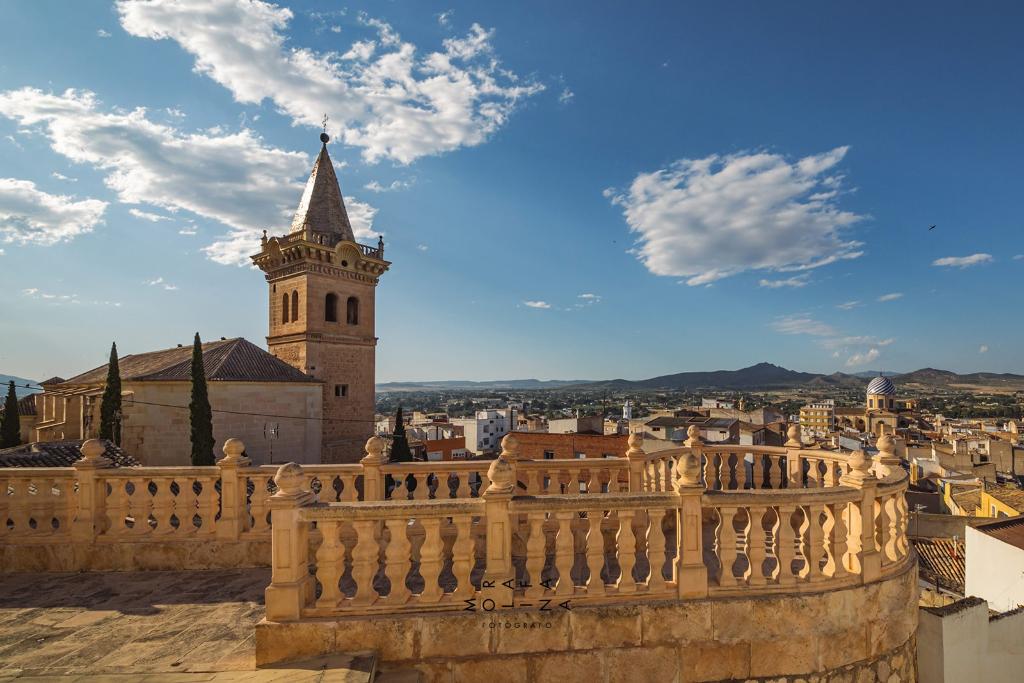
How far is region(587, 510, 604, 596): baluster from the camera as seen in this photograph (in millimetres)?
4711

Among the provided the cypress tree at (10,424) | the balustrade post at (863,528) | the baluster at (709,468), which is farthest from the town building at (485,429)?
the balustrade post at (863,528)

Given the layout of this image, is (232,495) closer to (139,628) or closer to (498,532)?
(139,628)

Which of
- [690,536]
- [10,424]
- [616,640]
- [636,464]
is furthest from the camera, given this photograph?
[10,424]

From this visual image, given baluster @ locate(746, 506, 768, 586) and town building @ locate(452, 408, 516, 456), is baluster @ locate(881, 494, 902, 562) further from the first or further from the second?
town building @ locate(452, 408, 516, 456)

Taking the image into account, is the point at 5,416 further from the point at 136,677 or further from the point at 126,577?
the point at 136,677

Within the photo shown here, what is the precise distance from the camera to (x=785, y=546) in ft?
16.0

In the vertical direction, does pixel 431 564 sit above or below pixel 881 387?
above

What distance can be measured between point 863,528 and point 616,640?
2694mm

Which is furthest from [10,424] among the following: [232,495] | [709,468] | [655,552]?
[655,552]

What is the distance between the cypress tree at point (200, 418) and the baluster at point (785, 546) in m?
25.9

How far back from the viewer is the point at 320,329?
34.2 m

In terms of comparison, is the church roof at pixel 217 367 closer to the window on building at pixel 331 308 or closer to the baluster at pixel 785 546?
the window on building at pixel 331 308

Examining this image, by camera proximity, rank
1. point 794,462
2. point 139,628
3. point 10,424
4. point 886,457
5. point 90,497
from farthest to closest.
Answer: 1. point 10,424
2. point 794,462
3. point 90,497
4. point 886,457
5. point 139,628

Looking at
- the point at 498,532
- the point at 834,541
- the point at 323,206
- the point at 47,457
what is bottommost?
the point at 47,457
